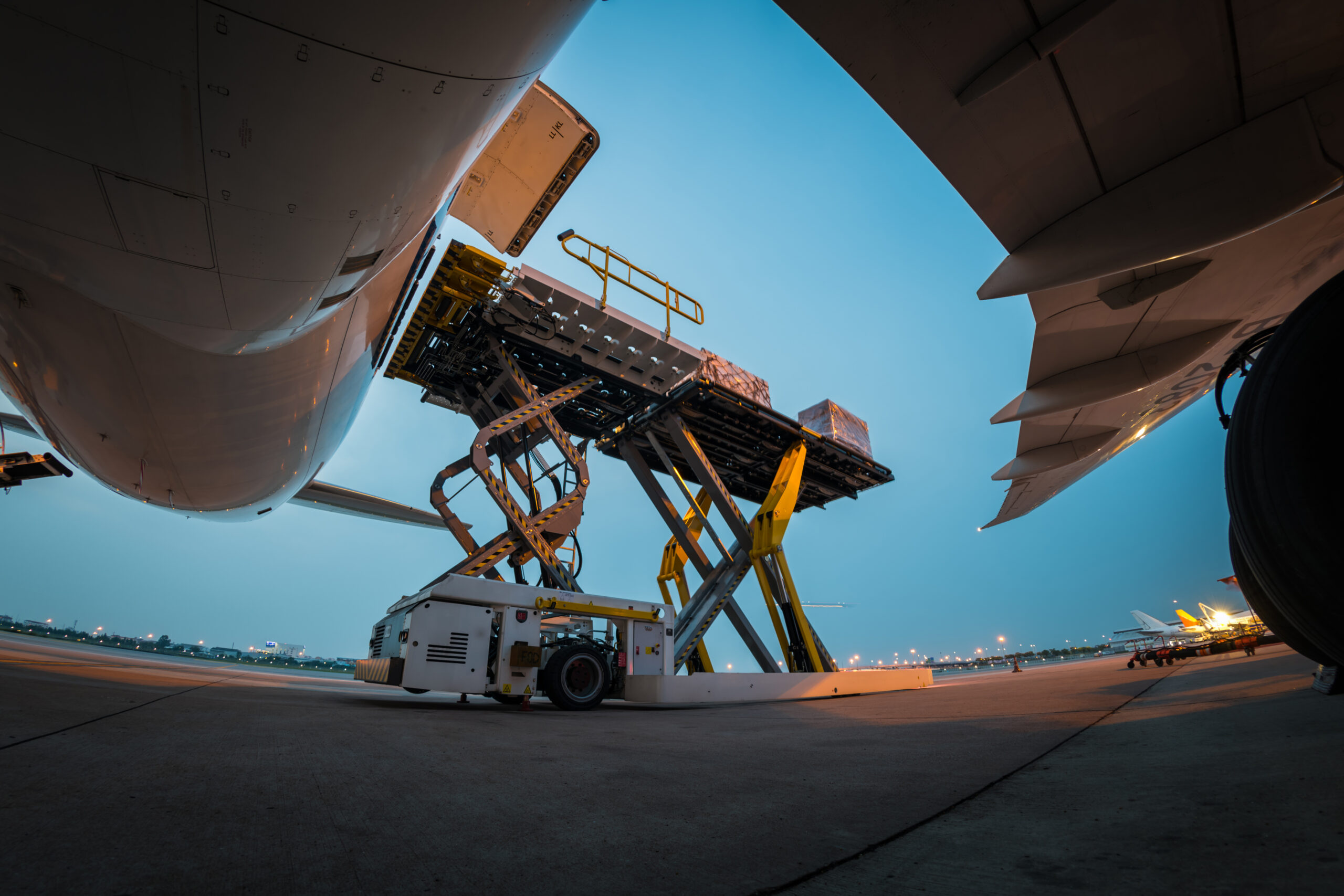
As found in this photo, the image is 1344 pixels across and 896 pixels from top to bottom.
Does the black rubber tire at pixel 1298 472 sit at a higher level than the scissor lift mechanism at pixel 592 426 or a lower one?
lower

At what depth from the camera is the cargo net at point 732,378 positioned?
12.9m

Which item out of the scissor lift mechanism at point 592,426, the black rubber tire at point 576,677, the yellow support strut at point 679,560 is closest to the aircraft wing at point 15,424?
the scissor lift mechanism at point 592,426

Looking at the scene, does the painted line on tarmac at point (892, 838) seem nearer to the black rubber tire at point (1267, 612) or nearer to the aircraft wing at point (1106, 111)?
the black rubber tire at point (1267, 612)

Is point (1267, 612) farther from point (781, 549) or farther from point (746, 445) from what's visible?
point (746, 445)

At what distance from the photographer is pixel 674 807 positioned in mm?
→ 2096

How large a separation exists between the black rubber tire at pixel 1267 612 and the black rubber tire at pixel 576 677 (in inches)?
262

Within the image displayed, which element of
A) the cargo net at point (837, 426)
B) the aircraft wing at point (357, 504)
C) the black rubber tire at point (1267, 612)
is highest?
the cargo net at point (837, 426)

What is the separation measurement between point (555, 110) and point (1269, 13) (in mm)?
7894

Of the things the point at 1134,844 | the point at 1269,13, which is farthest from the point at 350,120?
the point at 1269,13

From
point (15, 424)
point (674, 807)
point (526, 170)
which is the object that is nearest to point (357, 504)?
point (15, 424)

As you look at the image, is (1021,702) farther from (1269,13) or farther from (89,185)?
(89,185)

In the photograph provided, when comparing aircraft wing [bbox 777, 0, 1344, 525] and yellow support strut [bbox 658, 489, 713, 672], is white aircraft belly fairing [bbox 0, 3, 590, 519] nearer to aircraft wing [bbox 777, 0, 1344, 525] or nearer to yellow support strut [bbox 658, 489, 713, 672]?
aircraft wing [bbox 777, 0, 1344, 525]

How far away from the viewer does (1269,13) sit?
2178 mm

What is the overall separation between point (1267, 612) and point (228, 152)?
6354 mm
